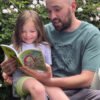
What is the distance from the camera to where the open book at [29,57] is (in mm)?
4203

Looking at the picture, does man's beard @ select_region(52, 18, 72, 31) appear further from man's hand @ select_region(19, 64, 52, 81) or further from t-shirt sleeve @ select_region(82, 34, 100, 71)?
man's hand @ select_region(19, 64, 52, 81)

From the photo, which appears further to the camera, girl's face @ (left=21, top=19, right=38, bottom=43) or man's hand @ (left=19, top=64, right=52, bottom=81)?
girl's face @ (left=21, top=19, right=38, bottom=43)

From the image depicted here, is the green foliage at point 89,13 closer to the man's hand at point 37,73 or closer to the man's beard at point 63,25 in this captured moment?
the man's beard at point 63,25

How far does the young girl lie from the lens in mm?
4293

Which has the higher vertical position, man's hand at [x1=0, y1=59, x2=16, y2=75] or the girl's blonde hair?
the girl's blonde hair

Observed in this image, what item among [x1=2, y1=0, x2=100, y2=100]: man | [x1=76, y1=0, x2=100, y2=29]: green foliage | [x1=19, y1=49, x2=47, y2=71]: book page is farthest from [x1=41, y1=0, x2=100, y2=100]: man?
[x1=76, y1=0, x2=100, y2=29]: green foliage

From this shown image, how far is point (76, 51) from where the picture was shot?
4.62 meters

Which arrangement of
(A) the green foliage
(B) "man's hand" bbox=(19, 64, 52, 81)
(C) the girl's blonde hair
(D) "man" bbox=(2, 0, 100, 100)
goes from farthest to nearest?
(A) the green foliage
(C) the girl's blonde hair
(D) "man" bbox=(2, 0, 100, 100)
(B) "man's hand" bbox=(19, 64, 52, 81)

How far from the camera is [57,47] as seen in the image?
15.4 ft

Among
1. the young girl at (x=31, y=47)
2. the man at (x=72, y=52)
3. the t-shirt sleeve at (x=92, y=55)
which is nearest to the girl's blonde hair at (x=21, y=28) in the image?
the young girl at (x=31, y=47)

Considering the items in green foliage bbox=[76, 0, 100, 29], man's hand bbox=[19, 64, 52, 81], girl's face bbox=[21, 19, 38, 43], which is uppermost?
girl's face bbox=[21, 19, 38, 43]

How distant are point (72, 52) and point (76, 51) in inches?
1.6

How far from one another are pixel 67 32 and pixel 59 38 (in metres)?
0.10

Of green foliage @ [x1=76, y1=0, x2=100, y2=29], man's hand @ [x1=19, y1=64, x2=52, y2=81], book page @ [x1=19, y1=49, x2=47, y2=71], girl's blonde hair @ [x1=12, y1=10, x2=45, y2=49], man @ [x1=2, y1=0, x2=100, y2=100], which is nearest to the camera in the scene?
book page @ [x1=19, y1=49, x2=47, y2=71]
